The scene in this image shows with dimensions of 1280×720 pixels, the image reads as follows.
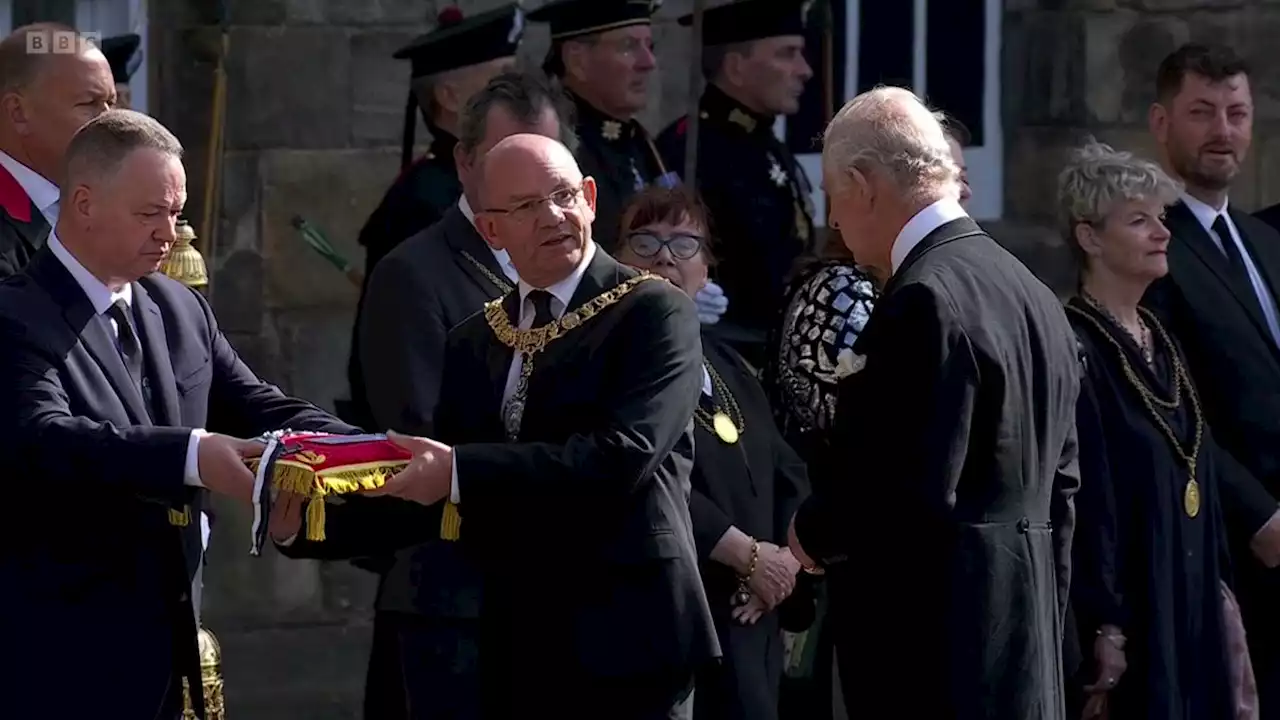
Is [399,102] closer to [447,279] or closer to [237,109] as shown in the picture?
[237,109]

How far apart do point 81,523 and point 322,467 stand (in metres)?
0.46

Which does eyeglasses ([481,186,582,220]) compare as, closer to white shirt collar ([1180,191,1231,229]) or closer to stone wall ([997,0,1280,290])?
white shirt collar ([1180,191,1231,229])

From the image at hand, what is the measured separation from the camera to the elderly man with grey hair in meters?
4.59

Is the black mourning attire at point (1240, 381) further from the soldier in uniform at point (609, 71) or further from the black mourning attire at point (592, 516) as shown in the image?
the black mourning attire at point (592, 516)

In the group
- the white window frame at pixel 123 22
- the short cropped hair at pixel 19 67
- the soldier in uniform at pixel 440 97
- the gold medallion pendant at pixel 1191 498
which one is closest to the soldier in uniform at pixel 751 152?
the soldier in uniform at pixel 440 97

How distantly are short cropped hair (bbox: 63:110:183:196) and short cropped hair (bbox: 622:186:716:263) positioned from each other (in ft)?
5.18

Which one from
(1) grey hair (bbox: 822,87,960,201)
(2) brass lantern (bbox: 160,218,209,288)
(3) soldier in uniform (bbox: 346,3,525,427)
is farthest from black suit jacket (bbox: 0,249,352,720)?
(3) soldier in uniform (bbox: 346,3,525,427)

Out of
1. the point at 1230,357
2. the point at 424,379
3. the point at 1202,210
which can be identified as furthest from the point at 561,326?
the point at 1202,210

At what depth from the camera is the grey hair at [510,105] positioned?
5934 millimetres

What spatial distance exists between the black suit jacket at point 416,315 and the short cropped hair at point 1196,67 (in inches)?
96.4

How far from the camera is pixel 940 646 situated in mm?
4664

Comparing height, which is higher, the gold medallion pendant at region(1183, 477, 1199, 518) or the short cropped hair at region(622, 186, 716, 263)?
the short cropped hair at region(622, 186, 716, 263)

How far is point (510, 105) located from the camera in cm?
593

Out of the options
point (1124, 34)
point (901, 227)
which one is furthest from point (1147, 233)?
point (1124, 34)
